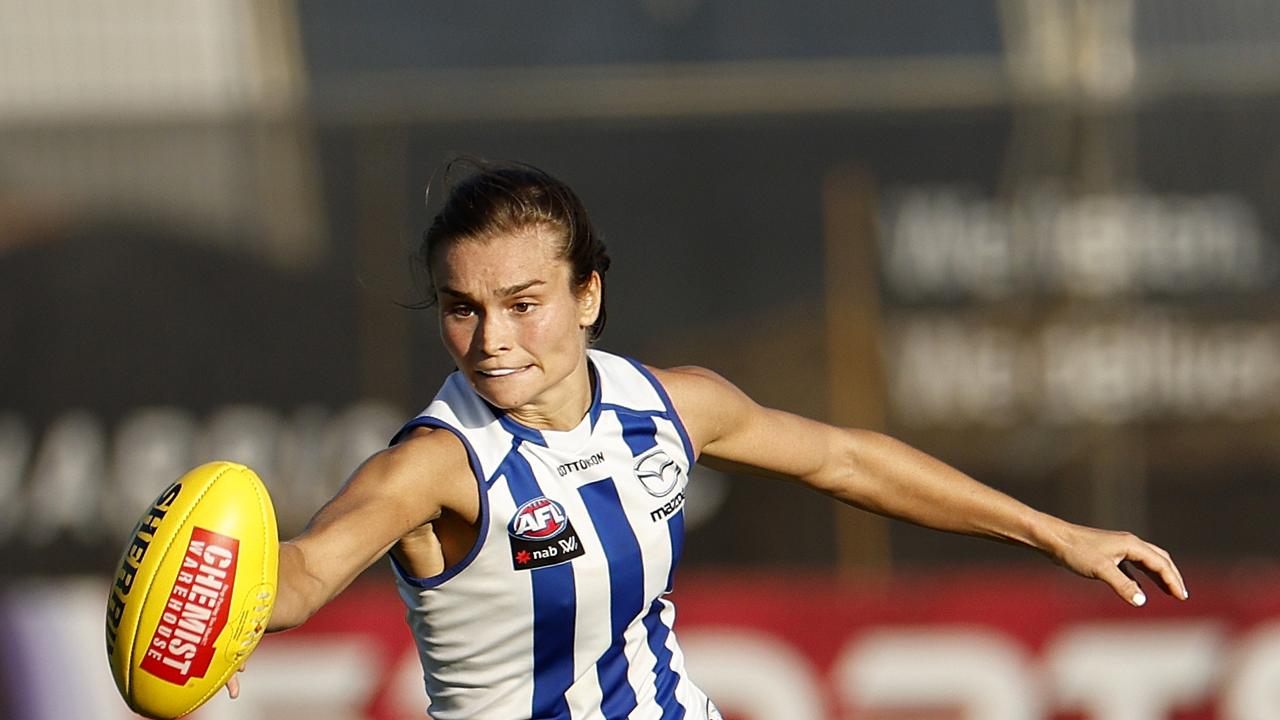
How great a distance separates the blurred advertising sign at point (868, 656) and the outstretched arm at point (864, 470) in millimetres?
2675

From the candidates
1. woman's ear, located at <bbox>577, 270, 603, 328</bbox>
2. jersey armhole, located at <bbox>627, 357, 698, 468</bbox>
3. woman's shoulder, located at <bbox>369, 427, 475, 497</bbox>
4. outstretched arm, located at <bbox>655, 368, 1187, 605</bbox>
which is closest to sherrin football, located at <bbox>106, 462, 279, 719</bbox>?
woman's shoulder, located at <bbox>369, 427, 475, 497</bbox>

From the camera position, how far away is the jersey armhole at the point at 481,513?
118 inches

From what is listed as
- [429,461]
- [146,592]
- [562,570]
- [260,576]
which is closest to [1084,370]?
[562,570]

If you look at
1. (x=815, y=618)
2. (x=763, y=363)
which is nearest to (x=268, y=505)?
(x=815, y=618)

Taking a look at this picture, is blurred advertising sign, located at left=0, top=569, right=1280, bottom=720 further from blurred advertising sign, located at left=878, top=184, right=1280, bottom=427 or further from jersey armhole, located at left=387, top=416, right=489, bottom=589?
jersey armhole, located at left=387, top=416, right=489, bottom=589

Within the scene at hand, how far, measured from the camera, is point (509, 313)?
9.91 ft

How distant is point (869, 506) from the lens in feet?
12.2

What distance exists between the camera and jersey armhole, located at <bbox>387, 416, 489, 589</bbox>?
9.86ft

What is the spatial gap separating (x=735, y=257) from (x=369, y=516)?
5134 millimetres

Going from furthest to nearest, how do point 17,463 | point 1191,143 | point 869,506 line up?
point 1191,143, point 17,463, point 869,506

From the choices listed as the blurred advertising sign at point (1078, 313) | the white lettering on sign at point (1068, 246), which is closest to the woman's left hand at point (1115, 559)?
the blurred advertising sign at point (1078, 313)

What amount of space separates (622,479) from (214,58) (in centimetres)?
569

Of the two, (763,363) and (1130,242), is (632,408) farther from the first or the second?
(1130,242)

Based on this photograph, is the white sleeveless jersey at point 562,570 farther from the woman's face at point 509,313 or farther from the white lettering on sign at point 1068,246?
the white lettering on sign at point 1068,246
